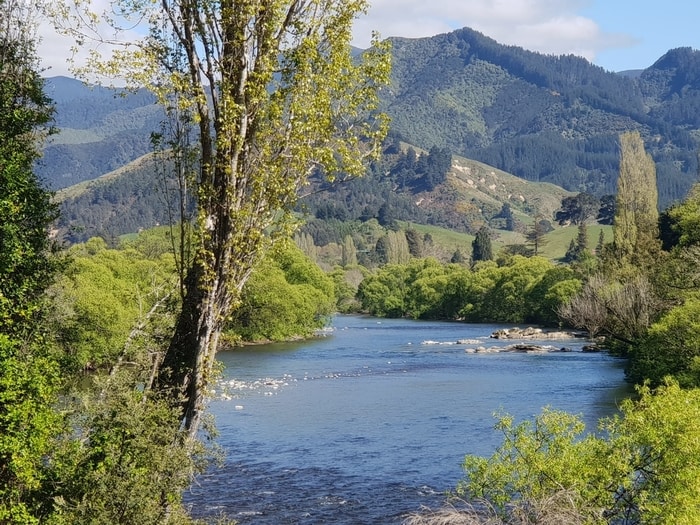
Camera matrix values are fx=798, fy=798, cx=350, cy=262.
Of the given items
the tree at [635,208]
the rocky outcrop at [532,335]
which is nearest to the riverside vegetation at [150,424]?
the tree at [635,208]

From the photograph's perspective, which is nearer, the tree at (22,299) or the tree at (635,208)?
the tree at (22,299)

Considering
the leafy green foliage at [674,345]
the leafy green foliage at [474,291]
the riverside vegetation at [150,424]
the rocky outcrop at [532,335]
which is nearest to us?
the riverside vegetation at [150,424]

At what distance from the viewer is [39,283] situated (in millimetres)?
22125

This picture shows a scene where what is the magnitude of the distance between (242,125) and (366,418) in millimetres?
30535

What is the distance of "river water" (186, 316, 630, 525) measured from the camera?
30578mm

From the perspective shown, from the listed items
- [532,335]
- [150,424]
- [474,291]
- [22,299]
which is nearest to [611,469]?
[150,424]

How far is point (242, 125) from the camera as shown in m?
18.8

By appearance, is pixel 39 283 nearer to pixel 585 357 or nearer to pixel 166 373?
pixel 166 373

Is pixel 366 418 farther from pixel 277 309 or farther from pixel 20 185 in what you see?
pixel 277 309

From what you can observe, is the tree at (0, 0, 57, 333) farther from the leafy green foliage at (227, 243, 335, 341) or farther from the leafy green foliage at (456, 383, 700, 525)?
the leafy green foliage at (227, 243, 335, 341)

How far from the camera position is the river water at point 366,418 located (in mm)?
30578

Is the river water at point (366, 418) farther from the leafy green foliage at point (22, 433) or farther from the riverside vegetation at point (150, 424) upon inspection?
the leafy green foliage at point (22, 433)

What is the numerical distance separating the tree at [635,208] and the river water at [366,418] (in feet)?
45.2

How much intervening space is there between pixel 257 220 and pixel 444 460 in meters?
20.4
